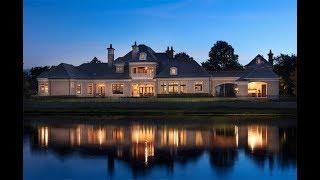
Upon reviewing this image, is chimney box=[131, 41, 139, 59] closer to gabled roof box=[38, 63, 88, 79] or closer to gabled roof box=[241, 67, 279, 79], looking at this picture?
gabled roof box=[38, 63, 88, 79]

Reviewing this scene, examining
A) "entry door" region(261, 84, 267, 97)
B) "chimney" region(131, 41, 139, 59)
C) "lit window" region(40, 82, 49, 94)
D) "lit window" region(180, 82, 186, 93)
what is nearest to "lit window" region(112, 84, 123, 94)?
"chimney" region(131, 41, 139, 59)

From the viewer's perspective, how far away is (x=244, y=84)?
55.8 meters

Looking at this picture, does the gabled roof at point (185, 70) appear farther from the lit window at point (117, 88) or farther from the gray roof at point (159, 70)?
the lit window at point (117, 88)

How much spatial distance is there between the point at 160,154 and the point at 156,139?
403cm

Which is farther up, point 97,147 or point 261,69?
point 261,69

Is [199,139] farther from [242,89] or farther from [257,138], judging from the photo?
[242,89]

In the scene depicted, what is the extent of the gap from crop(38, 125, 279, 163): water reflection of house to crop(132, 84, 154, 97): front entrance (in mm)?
38550

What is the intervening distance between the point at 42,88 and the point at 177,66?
74.3 ft

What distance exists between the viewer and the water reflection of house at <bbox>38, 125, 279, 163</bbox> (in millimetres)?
14758

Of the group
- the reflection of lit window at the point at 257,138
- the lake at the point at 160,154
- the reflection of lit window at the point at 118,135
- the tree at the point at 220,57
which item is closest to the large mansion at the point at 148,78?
the tree at the point at 220,57
